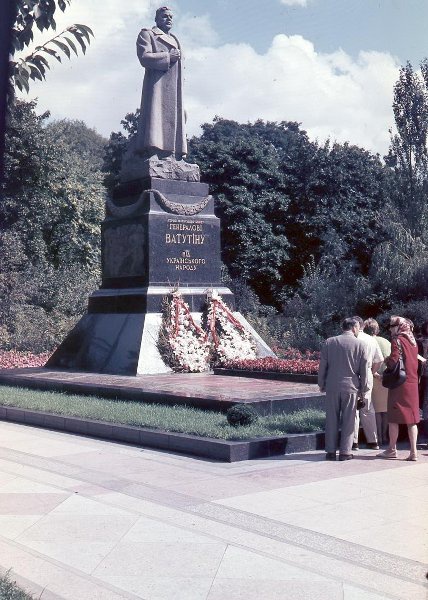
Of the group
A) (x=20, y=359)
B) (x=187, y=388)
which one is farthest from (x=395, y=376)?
(x=20, y=359)

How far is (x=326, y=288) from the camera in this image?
97.2 ft

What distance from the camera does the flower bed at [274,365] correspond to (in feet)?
47.0

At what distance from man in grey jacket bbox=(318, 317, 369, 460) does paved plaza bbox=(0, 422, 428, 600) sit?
0.96 feet

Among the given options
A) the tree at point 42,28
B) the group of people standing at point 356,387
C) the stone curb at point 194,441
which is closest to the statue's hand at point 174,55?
the stone curb at point 194,441

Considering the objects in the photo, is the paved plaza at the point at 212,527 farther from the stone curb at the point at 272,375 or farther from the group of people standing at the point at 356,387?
the stone curb at the point at 272,375

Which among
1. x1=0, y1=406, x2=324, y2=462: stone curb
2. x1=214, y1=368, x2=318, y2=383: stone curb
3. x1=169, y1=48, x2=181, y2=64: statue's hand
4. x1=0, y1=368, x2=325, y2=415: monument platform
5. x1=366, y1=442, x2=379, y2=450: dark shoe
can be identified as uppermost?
x1=169, y1=48, x2=181, y2=64: statue's hand

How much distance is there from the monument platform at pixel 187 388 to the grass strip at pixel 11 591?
20.9ft

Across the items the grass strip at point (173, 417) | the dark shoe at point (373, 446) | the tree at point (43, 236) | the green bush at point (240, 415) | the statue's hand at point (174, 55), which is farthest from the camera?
the tree at point (43, 236)

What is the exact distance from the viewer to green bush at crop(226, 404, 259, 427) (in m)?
10.2

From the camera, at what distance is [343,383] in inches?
390

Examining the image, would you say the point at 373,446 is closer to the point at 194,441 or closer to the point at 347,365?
the point at 347,365

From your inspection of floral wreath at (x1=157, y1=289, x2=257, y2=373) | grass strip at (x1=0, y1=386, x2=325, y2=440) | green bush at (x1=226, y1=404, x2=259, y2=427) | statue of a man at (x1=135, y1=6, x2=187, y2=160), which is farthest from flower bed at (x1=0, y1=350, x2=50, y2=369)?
green bush at (x1=226, y1=404, x2=259, y2=427)

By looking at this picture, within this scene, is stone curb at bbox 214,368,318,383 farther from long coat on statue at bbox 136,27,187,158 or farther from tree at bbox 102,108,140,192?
tree at bbox 102,108,140,192

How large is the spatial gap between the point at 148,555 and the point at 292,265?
34.6 m
